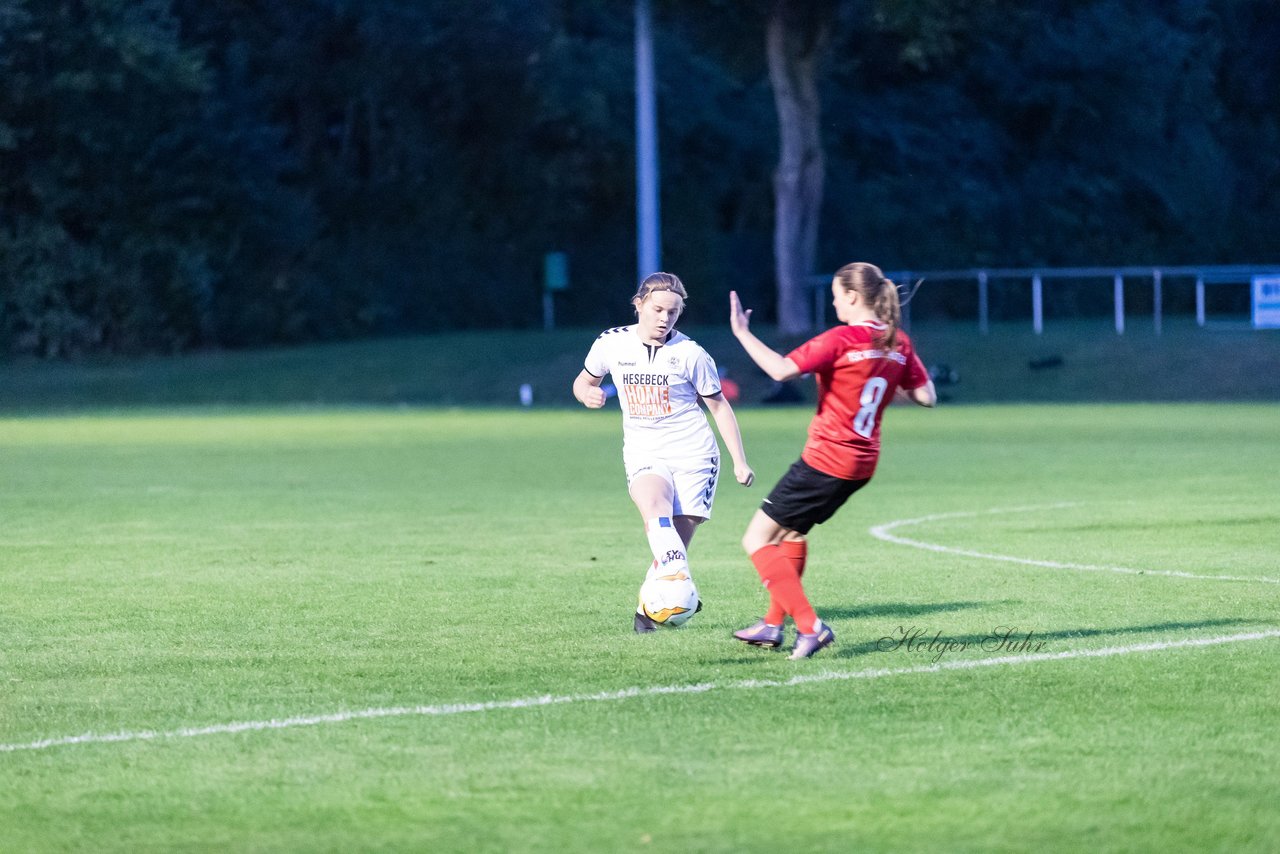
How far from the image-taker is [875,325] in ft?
28.4

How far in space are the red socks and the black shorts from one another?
0.12m

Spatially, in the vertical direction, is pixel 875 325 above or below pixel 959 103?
below

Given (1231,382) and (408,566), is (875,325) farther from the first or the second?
(1231,382)

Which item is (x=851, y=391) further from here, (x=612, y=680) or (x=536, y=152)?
(x=536, y=152)

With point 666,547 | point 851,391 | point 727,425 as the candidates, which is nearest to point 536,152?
point 727,425

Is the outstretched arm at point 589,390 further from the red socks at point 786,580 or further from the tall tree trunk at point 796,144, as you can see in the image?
the tall tree trunk at point 796,144

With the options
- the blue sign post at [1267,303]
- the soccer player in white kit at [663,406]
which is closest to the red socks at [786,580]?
the soccer player in white kit at [663,406]

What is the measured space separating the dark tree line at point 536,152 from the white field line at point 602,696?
103 ft

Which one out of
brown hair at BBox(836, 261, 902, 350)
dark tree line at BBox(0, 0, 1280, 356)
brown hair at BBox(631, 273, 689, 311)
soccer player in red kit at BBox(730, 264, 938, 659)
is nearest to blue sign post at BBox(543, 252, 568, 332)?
dark tree line at BBox(0, 0, 1280, 356)

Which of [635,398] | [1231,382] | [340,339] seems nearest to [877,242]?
[340,339]

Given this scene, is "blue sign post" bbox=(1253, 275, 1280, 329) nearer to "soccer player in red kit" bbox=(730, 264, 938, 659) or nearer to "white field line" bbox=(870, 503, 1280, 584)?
"white field line" bbox=(870, 503, 1280, 584)

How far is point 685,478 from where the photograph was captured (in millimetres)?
9648

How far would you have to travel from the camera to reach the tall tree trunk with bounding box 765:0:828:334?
41.3 m

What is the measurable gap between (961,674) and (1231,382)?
28977 millimetres
